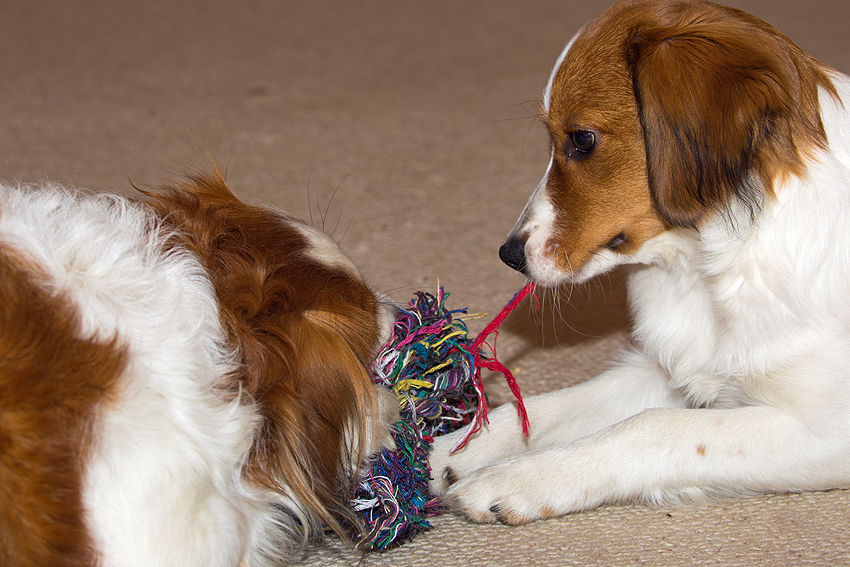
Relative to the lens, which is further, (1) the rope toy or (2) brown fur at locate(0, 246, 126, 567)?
(1) the rope toy

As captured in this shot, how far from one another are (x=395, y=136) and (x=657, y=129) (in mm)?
1890

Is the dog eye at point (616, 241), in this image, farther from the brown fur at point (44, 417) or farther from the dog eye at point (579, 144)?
the brown fur at point (44, 417)

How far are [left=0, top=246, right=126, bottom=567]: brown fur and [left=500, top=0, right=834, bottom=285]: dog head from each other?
2.61 ft

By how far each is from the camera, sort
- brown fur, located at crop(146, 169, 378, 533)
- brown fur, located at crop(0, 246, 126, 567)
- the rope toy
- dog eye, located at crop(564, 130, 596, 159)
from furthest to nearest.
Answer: dog eye, located at crop(564, 130, 596, 159), the rope toy, brown fur, located at crop(146, 169, 378, 533), brown fur, located at crop(0, 246, 126, 567)

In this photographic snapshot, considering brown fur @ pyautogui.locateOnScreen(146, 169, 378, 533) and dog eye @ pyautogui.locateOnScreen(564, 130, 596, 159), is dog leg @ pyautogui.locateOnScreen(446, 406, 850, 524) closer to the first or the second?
brown fur @ pyautogui.locateOnScreen(146, 169, 378, 533)

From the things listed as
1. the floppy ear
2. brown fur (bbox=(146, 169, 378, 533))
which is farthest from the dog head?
brown fur (bbox=(146, 169, 378, 533))

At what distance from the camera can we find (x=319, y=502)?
1133 millimetres

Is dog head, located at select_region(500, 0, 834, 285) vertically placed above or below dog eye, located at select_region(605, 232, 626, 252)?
above

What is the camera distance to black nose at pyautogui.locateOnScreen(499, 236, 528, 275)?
4.89 feet

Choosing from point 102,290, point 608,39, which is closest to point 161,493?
point 102,290

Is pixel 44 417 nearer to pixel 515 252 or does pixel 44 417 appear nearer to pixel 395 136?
pixel 515 252

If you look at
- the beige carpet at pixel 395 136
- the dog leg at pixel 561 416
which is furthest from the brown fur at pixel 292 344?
the dog leg at pixel 561 416

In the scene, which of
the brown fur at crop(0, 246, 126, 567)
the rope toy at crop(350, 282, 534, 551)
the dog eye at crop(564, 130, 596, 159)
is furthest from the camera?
the dog eye at crop(564, 130, 596, 159)

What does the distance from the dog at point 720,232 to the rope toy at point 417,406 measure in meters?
0.08
